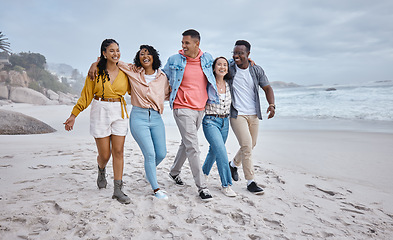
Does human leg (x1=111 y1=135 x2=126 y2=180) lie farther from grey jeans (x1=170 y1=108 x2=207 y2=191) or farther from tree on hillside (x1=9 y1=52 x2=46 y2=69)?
tree on hillside (x1=9 y1=52 x2=46 y2=69)

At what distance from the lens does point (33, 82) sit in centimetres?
2891

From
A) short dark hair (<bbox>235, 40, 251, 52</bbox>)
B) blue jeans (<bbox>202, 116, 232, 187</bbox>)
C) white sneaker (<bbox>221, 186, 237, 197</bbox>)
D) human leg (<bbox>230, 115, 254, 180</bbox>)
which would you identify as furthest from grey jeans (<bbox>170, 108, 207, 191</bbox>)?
short dark hair (<bbox>235, 40, 251, 52</bbox>)

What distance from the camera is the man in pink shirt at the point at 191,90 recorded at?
3.33m

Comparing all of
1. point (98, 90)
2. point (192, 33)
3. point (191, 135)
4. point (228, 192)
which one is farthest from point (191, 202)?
point (192, 33)

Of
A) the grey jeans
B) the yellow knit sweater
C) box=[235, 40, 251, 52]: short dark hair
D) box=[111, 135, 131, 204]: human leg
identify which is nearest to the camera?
the yellow knit sweater

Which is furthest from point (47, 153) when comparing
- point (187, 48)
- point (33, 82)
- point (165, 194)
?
point (33, 82)

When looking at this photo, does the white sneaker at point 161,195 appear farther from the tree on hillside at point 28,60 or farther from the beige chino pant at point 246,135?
the tree on hillside at point 28,60

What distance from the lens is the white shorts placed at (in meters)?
3.08

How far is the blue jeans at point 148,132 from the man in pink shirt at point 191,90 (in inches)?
9.8

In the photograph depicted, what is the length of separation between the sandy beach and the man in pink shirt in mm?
528

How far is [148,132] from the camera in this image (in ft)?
10.8

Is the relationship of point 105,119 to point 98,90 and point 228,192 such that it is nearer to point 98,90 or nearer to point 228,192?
point 98,90

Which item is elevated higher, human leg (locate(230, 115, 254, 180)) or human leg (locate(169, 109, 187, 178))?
human leg (locate(230, 115, 254, 180))

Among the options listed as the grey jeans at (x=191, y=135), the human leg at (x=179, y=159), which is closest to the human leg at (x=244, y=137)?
the grey jeans at (x=191, y=135)
